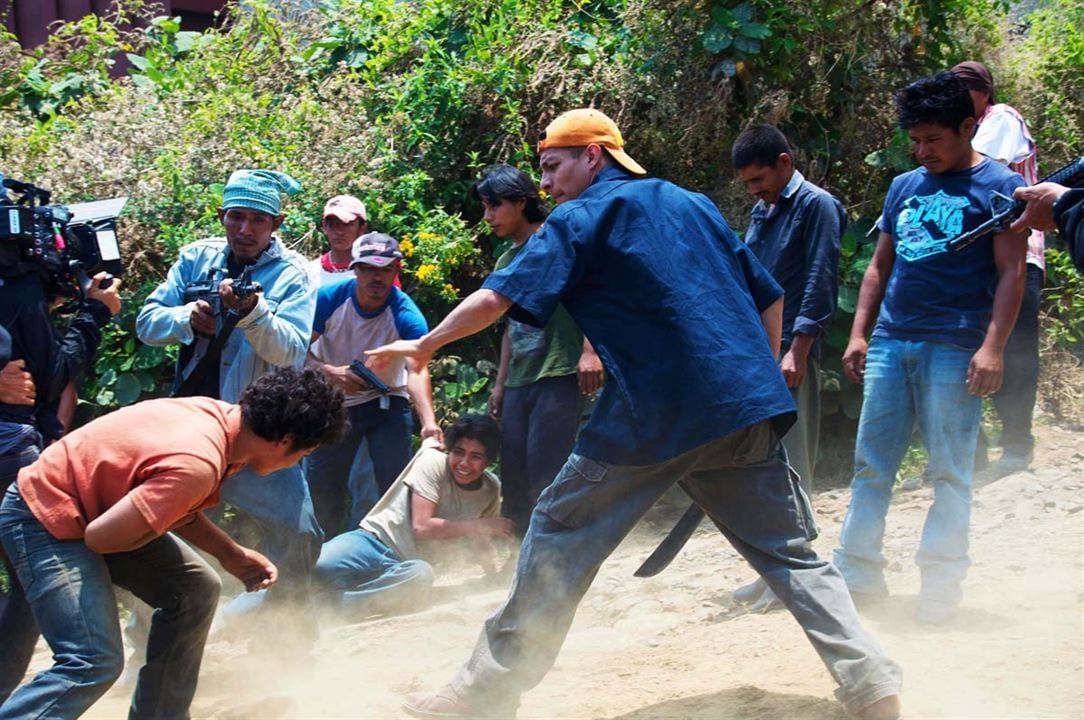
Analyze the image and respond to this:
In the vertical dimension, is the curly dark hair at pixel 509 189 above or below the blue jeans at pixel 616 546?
above

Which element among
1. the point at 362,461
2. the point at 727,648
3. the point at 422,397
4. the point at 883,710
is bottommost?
the point at 727,648

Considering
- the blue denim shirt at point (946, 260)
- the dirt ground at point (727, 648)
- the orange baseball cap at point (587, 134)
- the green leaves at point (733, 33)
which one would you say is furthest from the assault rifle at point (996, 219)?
the green leaves at point (733, 33)

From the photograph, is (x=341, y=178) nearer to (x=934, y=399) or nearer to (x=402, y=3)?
(x=402, y=3)

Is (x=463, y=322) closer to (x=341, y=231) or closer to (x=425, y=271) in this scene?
(x=341, y=231)

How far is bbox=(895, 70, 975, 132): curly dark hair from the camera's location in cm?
468

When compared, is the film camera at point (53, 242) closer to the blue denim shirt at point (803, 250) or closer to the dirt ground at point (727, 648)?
the dirt ground at point (727, 648)

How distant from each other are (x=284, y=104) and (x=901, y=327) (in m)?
5.37

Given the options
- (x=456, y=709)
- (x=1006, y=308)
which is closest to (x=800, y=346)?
(x=1006, y=308)

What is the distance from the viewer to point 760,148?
5098mm

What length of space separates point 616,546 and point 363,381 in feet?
8.17

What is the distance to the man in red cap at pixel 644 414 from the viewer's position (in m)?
3.84

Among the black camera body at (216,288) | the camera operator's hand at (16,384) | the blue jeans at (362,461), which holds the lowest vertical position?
the blue jeans at (362,461)

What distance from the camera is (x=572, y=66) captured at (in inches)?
321

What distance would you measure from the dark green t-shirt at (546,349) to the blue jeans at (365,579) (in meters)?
1.07
